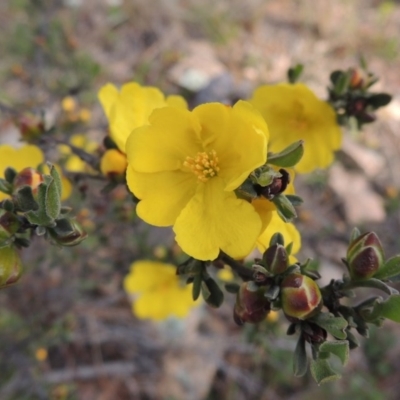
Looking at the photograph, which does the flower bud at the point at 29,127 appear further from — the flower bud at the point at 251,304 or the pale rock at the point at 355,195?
the pale rock at the point at 355,195

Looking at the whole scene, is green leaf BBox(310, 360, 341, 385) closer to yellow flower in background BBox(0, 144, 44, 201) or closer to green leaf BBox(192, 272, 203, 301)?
green leaf BBox(192, 272, 203, 301)

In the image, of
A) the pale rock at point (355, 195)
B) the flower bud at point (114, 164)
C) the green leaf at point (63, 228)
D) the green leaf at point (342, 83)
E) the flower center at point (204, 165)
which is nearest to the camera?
the green leaf at point (63, 228)

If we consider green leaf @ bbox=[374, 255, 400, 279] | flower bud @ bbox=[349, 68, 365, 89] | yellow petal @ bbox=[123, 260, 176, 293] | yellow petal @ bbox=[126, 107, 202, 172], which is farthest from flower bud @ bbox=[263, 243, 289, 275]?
yellow petal @ bbox=[123, 260, 176, 293]

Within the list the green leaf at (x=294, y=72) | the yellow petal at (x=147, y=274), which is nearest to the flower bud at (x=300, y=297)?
the green leaf at (x=294, y=72)

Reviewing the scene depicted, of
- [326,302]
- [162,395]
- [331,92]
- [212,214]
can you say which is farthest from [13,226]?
[162,395]

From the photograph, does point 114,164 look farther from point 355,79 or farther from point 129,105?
point 355,79

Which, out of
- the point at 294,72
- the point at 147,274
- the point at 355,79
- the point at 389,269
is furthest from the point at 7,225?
the point at 147,274
